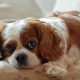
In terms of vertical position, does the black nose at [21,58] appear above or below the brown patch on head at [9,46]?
below

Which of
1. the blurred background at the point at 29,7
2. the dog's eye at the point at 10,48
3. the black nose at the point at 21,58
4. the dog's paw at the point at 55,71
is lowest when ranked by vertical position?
the dog's paw at the point at 55,71

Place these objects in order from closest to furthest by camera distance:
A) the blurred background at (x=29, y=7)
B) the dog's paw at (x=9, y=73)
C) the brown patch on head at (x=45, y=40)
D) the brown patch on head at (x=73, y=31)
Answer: the dog's paw at (x=9, y=73) → the brown patch on head at (x=45, y=40) → the brown patch on head at (x=73, y=31) → the blurred background at (x=29, y=7)

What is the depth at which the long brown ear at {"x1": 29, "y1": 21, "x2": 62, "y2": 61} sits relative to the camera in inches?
47.5

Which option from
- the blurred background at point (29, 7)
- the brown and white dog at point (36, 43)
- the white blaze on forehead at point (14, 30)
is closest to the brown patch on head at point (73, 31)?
the brown and white dog at point (36, 43)

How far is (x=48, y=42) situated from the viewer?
121 centimetres

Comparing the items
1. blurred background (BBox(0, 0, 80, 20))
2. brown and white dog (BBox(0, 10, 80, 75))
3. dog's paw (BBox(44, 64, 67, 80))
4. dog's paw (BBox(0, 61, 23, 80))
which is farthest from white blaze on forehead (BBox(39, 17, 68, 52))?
blurred background (BBox(0, 0, 80, 20))

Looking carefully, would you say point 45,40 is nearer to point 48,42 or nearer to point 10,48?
point 48,42

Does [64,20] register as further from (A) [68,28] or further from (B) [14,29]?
(B) [14,29]

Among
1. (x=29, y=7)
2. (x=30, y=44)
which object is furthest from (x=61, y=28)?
(x=29, y=7)

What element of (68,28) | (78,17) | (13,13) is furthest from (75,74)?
(13,13)

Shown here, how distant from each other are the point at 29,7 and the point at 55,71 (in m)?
1.01

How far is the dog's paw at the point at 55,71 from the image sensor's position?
44.1 inches

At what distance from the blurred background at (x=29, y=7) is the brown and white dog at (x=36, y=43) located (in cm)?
65

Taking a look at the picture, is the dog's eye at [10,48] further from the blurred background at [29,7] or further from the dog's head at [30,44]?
the blurred background at [29,7]
